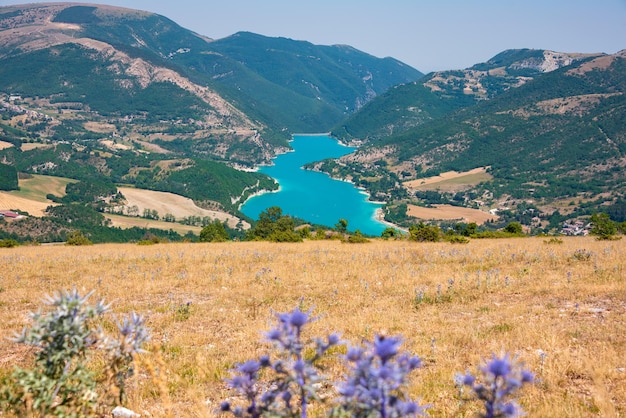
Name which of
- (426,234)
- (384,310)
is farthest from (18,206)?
(384,310)

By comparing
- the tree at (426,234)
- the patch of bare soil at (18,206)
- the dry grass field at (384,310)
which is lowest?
the dry grass field at (384,310)

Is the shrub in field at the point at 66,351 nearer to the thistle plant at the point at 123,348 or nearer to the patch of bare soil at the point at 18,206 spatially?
the thistle plant at the point at 123,348

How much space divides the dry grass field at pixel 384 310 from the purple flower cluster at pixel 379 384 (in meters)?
0.34

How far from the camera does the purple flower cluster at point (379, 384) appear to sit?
295 cm

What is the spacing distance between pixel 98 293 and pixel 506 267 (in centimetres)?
1766

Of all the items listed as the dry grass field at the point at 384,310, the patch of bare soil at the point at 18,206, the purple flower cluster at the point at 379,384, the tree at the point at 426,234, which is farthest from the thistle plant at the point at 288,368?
the patch of bare soil at the point at 18,206

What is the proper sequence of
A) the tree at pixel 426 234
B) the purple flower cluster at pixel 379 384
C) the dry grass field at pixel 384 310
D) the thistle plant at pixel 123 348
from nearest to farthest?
the purple flower cluster at pixel 379 384 → the thistle plant at pixel 123 348 → the dry grass field at pixel 384 310 → the tree at pixel 426 234

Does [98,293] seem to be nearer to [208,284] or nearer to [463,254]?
[208,284]

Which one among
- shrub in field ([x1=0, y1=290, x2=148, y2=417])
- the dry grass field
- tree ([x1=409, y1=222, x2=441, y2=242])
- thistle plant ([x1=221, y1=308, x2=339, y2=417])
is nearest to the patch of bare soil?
tree ([x1=409, y1=222, x2=441, y2=242])

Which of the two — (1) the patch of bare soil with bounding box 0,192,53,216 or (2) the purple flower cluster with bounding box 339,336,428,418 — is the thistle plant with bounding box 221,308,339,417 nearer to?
(2) the purple flower cluster with bounding box 339,336,428,418

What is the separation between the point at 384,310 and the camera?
538 inches

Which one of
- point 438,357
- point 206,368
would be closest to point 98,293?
point 206,368

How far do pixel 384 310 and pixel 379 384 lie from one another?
1104cm

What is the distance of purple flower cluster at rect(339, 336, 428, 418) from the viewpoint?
2.95 meters
